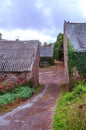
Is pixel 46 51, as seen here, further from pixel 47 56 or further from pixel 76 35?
pixel 76 35

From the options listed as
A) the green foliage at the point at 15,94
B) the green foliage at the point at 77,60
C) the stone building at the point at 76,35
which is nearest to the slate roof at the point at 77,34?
the stone building at the point at 76,35

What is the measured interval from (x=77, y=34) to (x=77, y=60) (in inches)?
174

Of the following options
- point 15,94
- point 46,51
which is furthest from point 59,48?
point 15,94

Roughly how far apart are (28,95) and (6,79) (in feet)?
17.5

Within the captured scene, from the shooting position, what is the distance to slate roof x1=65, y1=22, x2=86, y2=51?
2929 centimetres

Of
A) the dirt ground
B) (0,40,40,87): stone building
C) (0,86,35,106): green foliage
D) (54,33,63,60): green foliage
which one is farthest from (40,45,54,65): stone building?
the dirt ground

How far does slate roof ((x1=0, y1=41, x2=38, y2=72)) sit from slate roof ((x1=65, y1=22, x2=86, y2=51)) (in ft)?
14.5

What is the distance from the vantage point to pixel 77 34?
3147cm

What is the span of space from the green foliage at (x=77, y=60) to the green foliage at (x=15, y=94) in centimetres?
481

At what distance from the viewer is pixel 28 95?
86.6 ft

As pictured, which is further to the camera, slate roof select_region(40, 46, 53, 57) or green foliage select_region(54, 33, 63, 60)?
green foliage select_region(54, 33, 63, 60)

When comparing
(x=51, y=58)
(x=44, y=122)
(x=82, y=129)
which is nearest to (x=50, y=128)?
(x=44, y=122)

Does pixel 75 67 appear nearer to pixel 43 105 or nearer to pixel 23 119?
pixel 43 105

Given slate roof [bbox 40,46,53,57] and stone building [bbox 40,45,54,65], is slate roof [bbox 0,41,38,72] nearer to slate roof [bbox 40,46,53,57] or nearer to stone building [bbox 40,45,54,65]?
stone building [bbox 40,45,54,65]
